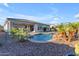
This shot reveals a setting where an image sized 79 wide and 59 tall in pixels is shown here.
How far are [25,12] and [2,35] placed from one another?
0.41 m

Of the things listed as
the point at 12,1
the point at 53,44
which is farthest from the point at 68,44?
the point at 12,1

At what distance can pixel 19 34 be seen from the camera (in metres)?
5.36

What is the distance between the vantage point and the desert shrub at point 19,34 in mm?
5344

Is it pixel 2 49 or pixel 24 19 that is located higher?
pixel 24 19

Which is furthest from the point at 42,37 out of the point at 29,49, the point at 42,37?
the point at 29,49

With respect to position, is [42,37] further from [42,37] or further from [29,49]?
[29,49]

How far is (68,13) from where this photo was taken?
5340 millimetres

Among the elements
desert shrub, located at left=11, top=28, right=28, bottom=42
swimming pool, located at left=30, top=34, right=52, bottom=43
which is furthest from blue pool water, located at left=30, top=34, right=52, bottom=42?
desert shrub, located at left=11, top=28, right=28, bottom=42

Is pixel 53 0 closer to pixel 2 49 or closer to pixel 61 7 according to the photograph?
pixel 61 7

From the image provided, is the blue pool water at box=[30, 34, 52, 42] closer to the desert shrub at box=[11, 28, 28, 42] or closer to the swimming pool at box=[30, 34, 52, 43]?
the swimming pool at box=[30, 34, 52, 43]

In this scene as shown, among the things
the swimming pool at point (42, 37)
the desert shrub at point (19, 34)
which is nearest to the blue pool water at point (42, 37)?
the swimming pool at point (42, 37)

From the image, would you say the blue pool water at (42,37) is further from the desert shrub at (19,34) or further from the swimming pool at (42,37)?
the desert shrub at (19,34)

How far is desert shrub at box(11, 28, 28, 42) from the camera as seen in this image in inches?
210

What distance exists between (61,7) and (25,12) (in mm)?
458
